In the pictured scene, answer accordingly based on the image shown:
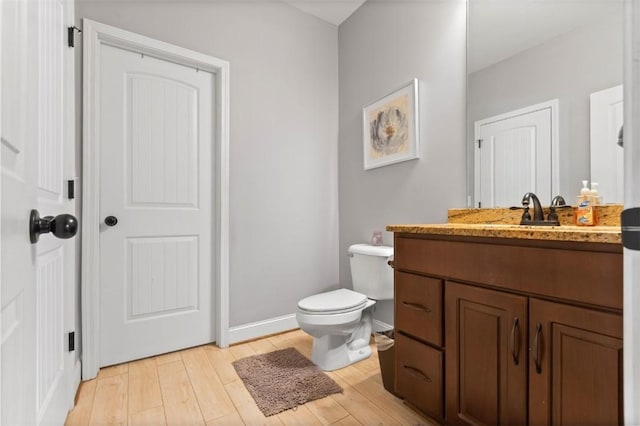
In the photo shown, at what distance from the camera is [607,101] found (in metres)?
1.22

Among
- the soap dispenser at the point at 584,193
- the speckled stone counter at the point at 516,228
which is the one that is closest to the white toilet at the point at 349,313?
the speckled stone counter at the point at 516,228

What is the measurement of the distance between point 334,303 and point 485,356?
894 mm

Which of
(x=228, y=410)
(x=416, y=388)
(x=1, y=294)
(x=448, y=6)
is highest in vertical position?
(x=448, y=6)


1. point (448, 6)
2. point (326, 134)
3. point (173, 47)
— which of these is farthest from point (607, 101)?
point (173, 47)

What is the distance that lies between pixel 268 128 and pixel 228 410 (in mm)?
1853

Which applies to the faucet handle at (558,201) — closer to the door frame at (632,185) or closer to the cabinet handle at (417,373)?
the cabinet handle at (417,373)

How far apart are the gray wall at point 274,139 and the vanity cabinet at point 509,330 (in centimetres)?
122

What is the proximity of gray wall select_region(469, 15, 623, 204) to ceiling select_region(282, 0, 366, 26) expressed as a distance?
147 centimetres

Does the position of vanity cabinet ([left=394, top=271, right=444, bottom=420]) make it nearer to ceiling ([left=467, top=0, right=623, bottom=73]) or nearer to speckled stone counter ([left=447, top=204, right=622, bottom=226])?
speckled stone counter ([left=447, top=204, right=622, bottom=226])

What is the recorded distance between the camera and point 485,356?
1.05 metres

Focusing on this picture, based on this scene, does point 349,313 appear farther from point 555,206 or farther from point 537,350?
point 555,206

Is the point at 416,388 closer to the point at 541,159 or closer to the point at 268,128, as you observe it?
the point at 541,159

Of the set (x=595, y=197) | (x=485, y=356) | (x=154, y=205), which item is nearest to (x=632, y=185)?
(x=485, y=356)

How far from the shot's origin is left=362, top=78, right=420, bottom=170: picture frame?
198cm
